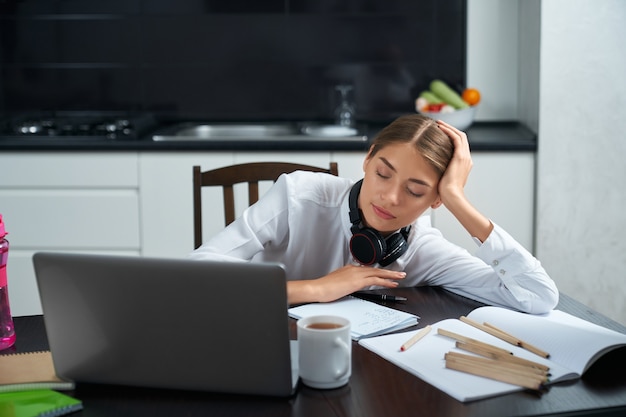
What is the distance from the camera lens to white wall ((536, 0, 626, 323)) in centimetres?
312

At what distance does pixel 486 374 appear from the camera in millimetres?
1243

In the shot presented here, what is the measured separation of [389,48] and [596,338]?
2493mm

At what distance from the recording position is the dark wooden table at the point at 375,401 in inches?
44.9

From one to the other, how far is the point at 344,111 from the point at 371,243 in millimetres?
2012

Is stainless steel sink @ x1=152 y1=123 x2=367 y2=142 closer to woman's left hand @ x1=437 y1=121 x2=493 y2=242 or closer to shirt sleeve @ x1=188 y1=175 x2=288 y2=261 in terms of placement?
shirt sleeve @ x1=188 y1=175 x2=288 y2=261

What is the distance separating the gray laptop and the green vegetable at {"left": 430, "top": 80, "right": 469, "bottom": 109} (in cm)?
236

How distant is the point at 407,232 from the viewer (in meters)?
1.80

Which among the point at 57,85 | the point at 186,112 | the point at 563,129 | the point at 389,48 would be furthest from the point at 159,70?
the point at 563,129

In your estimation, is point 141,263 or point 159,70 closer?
point 141,263

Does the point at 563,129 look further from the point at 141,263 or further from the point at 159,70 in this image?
the point at 141,263

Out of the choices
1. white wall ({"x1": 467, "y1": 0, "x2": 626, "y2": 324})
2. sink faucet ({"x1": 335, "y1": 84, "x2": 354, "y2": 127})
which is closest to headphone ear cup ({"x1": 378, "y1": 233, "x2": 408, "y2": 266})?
white wall ({"x1": 467, "y1": 0, "x2": 626, "y2": 324})

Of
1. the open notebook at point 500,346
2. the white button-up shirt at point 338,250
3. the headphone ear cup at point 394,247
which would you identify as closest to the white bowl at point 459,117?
the white button-up shirt at point 338,250

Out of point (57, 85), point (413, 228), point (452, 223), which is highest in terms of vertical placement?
point (57, 85)

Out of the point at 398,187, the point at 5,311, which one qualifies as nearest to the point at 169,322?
the point at 5,311
